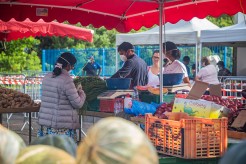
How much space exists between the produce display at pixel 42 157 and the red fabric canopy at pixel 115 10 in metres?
5.60

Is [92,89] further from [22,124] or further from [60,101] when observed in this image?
[22,124]

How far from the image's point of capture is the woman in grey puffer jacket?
6734 millimetres

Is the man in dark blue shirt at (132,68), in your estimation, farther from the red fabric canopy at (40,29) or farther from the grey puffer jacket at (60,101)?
the red fabric canopy at (40,29)

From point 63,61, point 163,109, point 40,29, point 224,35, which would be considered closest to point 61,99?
point 63,61

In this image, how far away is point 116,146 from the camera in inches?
62.7

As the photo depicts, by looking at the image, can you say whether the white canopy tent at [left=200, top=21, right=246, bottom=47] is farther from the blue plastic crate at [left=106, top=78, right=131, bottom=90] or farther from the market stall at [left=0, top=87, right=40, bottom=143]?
the market stall at [left=0, top=87, right=40, bottom=143]

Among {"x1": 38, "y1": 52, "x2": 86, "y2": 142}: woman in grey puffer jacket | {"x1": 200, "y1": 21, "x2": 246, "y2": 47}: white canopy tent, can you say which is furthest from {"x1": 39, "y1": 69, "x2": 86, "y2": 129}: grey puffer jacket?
{"x1": 200, "y1": 21, "x2": 246, "y2": 47}: white canopy tent

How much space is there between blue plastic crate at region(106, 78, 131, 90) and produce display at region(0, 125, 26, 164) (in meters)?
5.78

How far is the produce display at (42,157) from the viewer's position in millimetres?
1720

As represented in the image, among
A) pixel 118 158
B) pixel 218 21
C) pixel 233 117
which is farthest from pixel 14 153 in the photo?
pixel 218 21

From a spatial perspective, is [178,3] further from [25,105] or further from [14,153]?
[14,153]

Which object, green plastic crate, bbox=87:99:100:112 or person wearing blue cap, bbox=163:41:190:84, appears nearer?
green plastic crate, bbox=87:99:100:112

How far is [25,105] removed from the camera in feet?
25.3

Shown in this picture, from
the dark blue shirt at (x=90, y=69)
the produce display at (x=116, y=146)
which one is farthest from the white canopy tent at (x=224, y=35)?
the produce display at (x=116, y=146)
